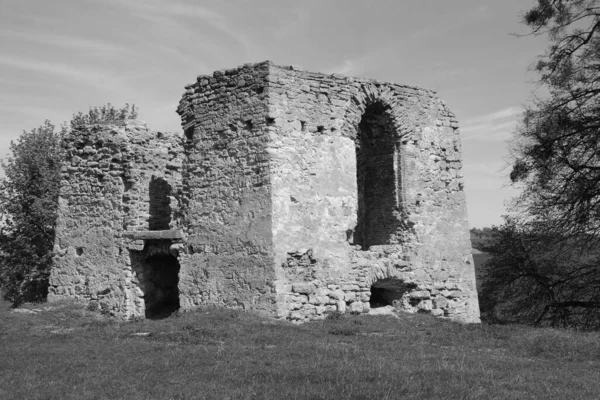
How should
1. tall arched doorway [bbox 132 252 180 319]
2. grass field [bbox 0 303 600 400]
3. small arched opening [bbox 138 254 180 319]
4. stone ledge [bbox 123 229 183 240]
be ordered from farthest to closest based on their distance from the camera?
small arched opening [bbox 138 254 180 319]
tall arched doorway [bbox 132 252 180 319]
stone ledge [bbox 123 229 183 240]
grass field [bbox 0 303 600 400]

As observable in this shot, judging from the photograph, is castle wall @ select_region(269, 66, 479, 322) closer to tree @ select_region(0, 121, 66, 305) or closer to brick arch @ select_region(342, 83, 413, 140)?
brick arch @ select_region(342, 83, 413, 140)

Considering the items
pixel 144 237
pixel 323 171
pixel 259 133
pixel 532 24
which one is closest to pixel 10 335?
pixel 144 237

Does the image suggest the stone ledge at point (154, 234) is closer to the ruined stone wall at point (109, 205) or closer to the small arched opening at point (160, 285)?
the ruined stone wall at point (109, 205)

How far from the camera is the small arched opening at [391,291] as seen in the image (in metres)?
13.3

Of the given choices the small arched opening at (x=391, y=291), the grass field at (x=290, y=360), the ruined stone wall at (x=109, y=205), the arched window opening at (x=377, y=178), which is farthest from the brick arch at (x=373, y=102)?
the ruined stone wall at (x=109, y=205)

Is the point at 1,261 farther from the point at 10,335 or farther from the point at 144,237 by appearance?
the point at 10,335

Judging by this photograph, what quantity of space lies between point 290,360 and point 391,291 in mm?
6397

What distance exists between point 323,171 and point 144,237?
4.87 meters

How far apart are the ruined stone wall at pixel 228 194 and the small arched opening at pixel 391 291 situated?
3216 millimetres

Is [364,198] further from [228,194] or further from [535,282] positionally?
[535,282]

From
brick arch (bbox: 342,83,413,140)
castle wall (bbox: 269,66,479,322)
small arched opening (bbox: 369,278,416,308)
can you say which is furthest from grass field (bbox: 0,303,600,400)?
brick arch (bbox: 342,83,413,140)

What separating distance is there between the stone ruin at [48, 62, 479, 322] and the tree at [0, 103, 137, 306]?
248 inches

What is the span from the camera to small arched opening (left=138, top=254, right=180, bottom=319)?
570 inches

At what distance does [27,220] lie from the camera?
20812mm
